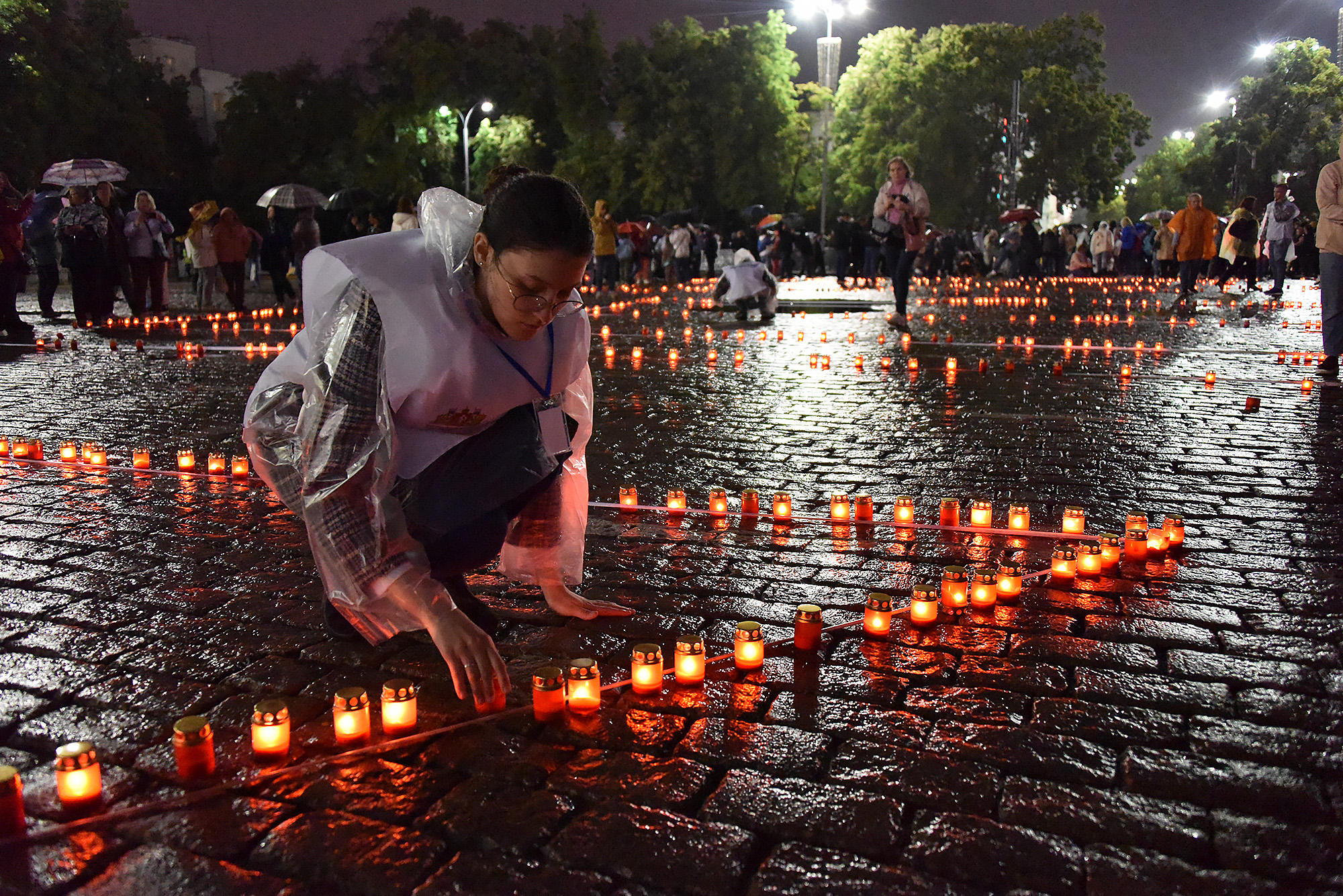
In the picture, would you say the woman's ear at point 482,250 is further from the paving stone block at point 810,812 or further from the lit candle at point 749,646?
the paving stone block at point 810,812

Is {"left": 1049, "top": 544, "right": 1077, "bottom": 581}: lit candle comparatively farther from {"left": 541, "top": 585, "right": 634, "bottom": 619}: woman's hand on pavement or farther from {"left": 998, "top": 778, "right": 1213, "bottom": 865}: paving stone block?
{"left": 541, "top": 585, "right": 634, "bottom": 619}: woman's hand on pavement

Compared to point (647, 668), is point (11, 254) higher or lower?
higher

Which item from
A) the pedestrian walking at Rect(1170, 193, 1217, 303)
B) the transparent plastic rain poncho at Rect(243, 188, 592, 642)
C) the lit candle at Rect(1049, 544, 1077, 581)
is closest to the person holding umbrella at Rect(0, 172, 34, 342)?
the transparent plastic rain poncho at Rect(243, 188, 592, 642)

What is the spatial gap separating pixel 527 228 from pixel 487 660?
1.09 metres

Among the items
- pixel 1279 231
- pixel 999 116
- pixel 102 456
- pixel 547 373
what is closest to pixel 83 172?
pixel 102 456

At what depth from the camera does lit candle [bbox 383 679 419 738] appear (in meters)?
2.84

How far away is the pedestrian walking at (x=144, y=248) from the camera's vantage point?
1580cm

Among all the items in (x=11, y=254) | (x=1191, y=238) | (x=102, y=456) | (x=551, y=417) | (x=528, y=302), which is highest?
(x=1191, y=238)

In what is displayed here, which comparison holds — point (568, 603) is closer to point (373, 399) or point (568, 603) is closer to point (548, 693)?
point (548, 693)

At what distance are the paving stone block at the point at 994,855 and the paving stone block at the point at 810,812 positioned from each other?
0.24 ft

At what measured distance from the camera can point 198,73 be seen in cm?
6994

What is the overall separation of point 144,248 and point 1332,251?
15.0 metres

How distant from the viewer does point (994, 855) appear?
2324 millimetres

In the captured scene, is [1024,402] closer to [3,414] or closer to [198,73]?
[3,414]
